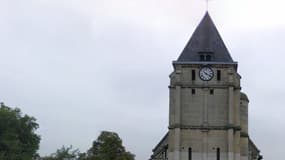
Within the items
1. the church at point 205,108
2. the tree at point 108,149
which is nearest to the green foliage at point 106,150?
the tree at point 108,149

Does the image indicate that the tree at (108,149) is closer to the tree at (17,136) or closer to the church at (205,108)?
the tree at (17,136)

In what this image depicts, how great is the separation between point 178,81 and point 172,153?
26.7 ft

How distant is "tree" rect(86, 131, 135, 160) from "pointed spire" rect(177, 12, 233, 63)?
695 inches

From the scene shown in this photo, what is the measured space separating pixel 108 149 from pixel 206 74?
19.2m

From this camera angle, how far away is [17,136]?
3974 inches

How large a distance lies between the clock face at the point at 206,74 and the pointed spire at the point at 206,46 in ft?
4.62

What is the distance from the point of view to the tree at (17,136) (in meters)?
98.2

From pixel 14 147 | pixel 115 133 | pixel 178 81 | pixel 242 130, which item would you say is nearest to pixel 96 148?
pixel 115 133

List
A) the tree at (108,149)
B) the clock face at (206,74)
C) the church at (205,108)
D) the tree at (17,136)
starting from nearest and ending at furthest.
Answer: the tree at (108,149)
the tree at (17,136)
the church at (205,108)
the clock face at (206,74)

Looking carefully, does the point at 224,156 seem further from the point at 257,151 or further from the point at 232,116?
the point at 257,151

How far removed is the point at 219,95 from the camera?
350 feet

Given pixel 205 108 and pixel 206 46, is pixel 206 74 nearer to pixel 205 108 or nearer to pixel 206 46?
pixel 205 108

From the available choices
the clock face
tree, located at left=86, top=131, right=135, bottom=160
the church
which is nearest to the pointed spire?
the church

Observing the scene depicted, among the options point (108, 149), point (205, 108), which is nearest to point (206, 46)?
point (205, 108)
